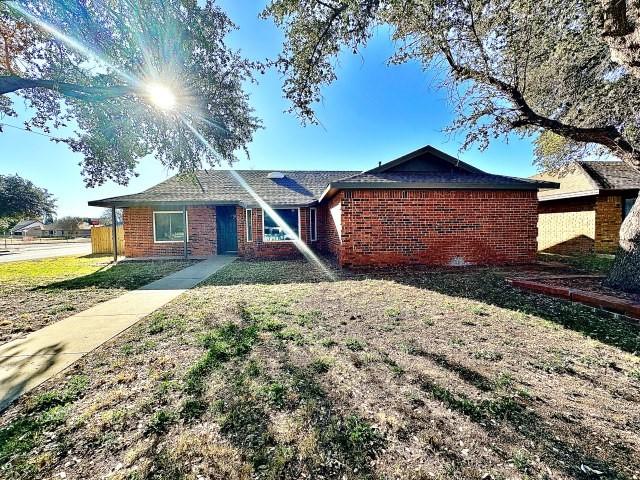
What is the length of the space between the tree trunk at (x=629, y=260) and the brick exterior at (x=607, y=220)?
7.54m

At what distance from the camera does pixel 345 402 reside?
2396 millimetres

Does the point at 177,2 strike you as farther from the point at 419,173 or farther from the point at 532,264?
the point at 532,264

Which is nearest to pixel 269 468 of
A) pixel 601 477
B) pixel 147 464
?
pixel 147 464

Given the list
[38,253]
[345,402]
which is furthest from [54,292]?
[38,253]

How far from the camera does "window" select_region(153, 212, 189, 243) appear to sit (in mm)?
13438

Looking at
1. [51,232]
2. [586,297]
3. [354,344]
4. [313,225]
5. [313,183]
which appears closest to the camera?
[354,344]

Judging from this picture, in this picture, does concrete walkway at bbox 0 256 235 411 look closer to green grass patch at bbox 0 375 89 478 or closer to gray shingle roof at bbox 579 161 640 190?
green grass patch at bbox 0 375 89 478

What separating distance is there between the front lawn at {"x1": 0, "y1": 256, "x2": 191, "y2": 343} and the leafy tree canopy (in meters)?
6.11

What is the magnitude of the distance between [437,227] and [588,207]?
845 centimetres

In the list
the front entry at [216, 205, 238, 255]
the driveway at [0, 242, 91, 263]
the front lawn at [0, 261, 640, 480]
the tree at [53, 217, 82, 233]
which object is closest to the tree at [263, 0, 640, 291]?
the front lawn at [0, 261, 640, 480]

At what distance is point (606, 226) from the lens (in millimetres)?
11633

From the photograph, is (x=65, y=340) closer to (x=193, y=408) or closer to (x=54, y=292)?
(x=193, y=408)

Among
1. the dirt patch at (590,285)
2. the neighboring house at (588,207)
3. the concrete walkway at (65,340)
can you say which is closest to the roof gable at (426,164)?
the dirt patch at (590,285)

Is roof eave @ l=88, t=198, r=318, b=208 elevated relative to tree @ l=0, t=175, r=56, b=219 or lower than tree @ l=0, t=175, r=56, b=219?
lower
